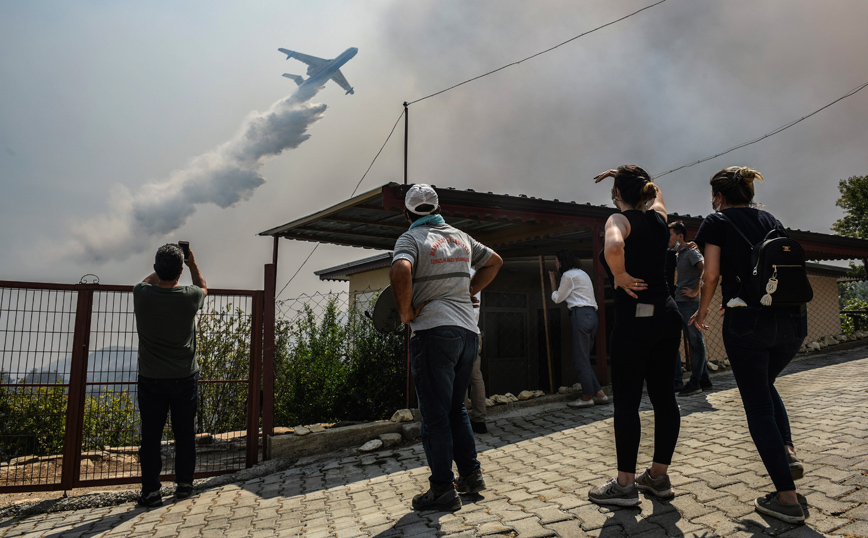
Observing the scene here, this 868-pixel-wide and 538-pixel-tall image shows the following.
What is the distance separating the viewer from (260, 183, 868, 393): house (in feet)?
23.6

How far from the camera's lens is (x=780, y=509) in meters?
2.64

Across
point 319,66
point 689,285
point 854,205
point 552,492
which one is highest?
point 319,66

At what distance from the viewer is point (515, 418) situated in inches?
248

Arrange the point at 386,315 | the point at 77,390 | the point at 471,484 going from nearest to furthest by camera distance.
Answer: the point at 471,484 → the point at 77,390 → the point at 386,315

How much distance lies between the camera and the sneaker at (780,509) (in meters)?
2.60

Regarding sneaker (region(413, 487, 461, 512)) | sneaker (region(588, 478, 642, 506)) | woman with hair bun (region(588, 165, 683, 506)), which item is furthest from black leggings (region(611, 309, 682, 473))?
sneaker (region(413, 487, 461, 512))

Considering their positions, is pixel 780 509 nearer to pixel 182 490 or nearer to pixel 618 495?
pixel 618 495

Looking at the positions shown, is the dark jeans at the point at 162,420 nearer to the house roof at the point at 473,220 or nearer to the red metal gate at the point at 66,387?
the red metal gate at the point at 66,387

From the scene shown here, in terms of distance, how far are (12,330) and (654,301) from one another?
17.0 ft

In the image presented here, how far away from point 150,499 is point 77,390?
4.35 feet

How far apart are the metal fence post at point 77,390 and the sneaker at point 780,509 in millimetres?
5166

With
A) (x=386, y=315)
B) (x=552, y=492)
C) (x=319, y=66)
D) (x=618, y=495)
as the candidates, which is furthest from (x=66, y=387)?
(x=319, y=66)

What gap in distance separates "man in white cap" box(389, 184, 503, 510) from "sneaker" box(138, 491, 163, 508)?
2.33 meters

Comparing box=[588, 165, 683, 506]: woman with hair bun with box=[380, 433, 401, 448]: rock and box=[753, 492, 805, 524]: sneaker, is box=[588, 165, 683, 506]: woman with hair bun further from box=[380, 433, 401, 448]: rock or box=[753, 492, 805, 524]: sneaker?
box=[380, 433, 401, 448]: rock
